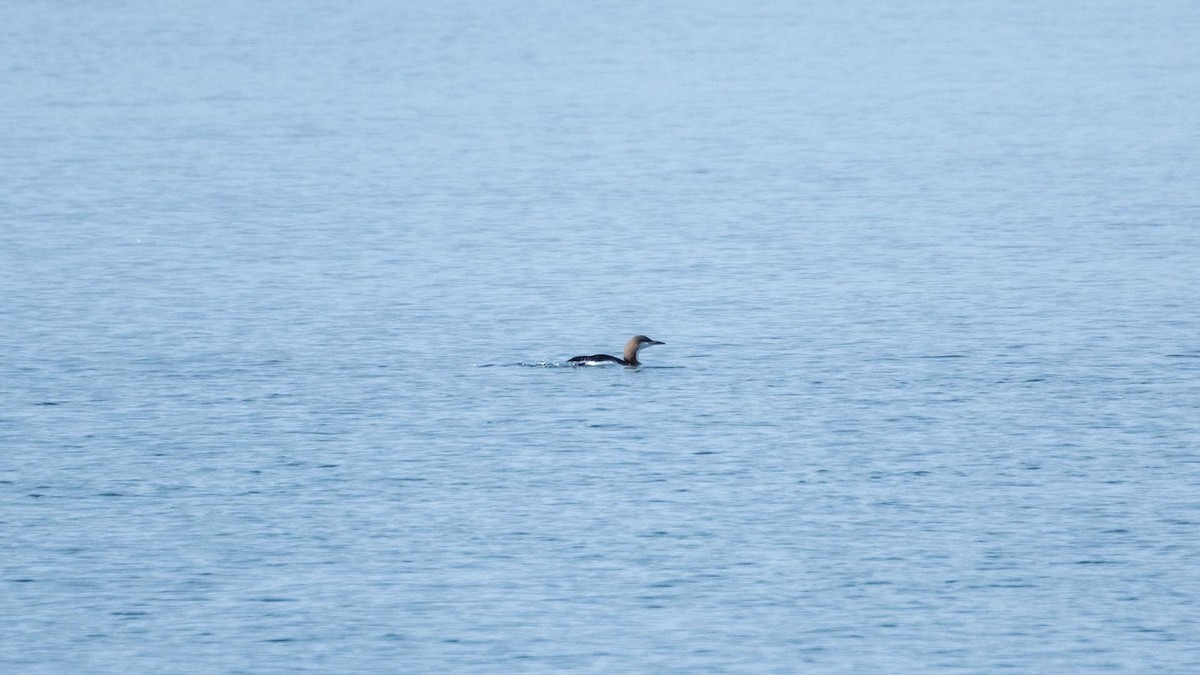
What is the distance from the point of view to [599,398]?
2109 cm

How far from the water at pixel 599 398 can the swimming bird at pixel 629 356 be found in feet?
0.61

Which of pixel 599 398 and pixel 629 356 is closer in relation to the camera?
pixel 599 398

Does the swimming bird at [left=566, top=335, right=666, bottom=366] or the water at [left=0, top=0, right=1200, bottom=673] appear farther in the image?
the swimming bird at [left=566, top=335, right=666, bottom=366]

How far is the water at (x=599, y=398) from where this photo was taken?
1492cm

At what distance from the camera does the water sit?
14.9 m

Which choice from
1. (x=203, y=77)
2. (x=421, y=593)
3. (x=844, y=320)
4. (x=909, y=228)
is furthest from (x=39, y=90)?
(x=421, y=593)

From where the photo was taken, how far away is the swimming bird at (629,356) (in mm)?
21812

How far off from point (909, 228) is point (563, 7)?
204 ft

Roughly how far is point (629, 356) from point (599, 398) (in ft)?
3.74

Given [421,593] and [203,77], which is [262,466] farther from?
[203,77]

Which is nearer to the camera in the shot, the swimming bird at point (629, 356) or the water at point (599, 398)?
the water at point (599, 398)

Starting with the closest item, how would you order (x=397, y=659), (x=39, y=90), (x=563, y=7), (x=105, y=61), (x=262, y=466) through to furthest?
1. (x=397, y=659)
2. (x=262, y=466)
3. (x=39, y=90)
4. (x=105, y=61)
5. (x=563, y=7)

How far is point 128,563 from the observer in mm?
16016

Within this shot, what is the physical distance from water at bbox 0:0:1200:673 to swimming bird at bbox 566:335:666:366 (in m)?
0.19
